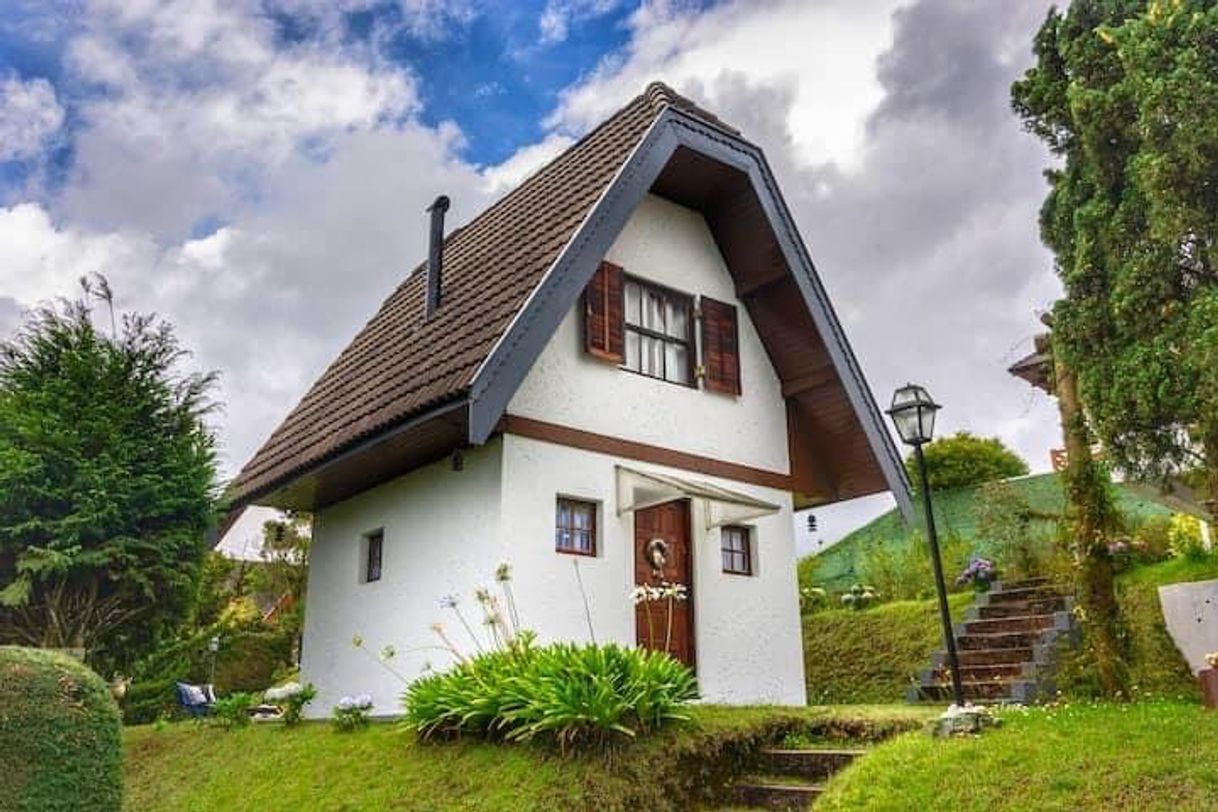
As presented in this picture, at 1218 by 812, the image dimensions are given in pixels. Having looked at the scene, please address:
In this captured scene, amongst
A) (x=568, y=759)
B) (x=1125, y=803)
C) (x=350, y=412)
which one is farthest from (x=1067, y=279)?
(x=350, y=412)

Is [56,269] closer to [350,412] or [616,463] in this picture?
[350,412]

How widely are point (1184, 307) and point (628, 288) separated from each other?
19.3 feet

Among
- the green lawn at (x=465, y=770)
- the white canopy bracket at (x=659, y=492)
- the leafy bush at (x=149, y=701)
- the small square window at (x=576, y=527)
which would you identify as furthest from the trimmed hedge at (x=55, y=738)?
the leafy bush at (x=149, y=701)

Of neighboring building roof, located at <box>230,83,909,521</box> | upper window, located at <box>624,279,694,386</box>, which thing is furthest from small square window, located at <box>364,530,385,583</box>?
upper window, located at <box>624,279,694,386</box>

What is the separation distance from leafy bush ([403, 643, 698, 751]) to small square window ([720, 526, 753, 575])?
3.62 meters

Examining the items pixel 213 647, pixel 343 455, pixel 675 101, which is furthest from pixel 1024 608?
pixel 213 647

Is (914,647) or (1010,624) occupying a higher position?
(1010,624)

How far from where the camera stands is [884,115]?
1316 cm

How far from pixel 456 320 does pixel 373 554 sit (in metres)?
3.16

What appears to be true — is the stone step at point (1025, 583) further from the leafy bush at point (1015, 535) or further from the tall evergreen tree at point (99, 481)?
the tall evergreen tree at point (99, 481)

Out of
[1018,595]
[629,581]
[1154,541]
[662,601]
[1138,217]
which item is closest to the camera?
[1138,217]

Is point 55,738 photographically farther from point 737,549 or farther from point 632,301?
point 737,549

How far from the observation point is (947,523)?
1908 cm

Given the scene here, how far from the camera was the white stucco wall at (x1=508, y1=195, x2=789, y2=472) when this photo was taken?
34.9ft
